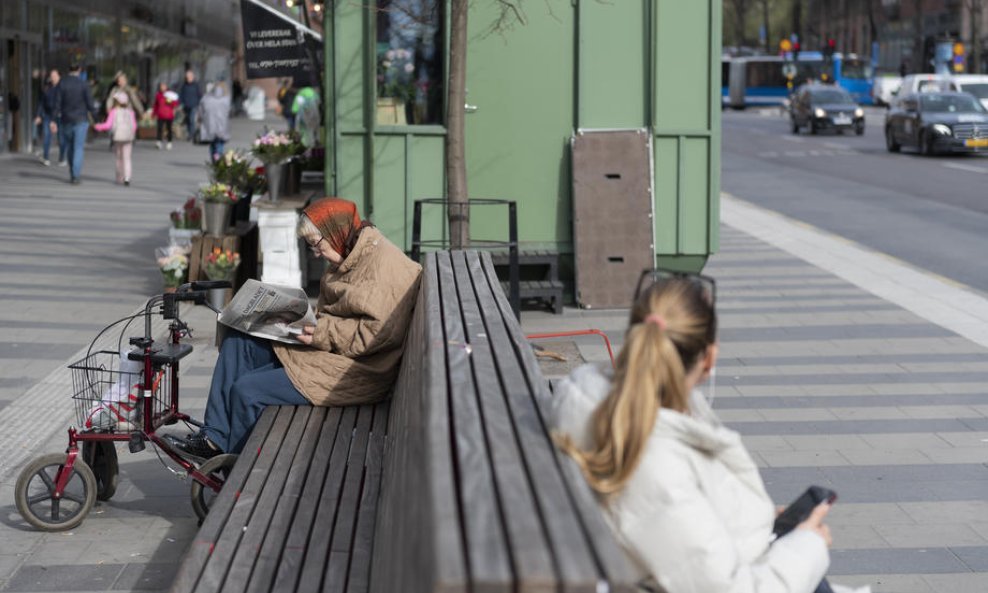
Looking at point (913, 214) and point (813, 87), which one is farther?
point (813, 87)

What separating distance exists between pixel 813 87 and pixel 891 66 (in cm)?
5038

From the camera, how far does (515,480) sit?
2.95 m

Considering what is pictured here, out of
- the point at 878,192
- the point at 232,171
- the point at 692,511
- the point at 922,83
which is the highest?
the point at 922,83

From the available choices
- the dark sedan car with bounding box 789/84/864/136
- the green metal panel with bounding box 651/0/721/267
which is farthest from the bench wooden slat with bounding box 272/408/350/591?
the dark sedan car with bounding box 789/84/864/136

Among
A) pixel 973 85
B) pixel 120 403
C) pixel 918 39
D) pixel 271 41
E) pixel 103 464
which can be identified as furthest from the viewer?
pixel 918 39

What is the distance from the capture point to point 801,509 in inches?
147

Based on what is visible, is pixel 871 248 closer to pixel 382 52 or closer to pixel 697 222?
pixel 697 222

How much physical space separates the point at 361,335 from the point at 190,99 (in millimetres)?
32544

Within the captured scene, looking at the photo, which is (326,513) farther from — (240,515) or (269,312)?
(269,312)

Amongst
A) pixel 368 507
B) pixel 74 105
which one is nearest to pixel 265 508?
pixel 368 507

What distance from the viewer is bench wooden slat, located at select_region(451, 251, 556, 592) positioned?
2461 mm

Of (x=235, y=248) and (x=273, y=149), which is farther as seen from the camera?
(x=273, y=149)

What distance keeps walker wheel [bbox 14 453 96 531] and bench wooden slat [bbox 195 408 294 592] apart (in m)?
0.83

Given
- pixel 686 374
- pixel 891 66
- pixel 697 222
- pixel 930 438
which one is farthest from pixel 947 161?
pixel 891 66
